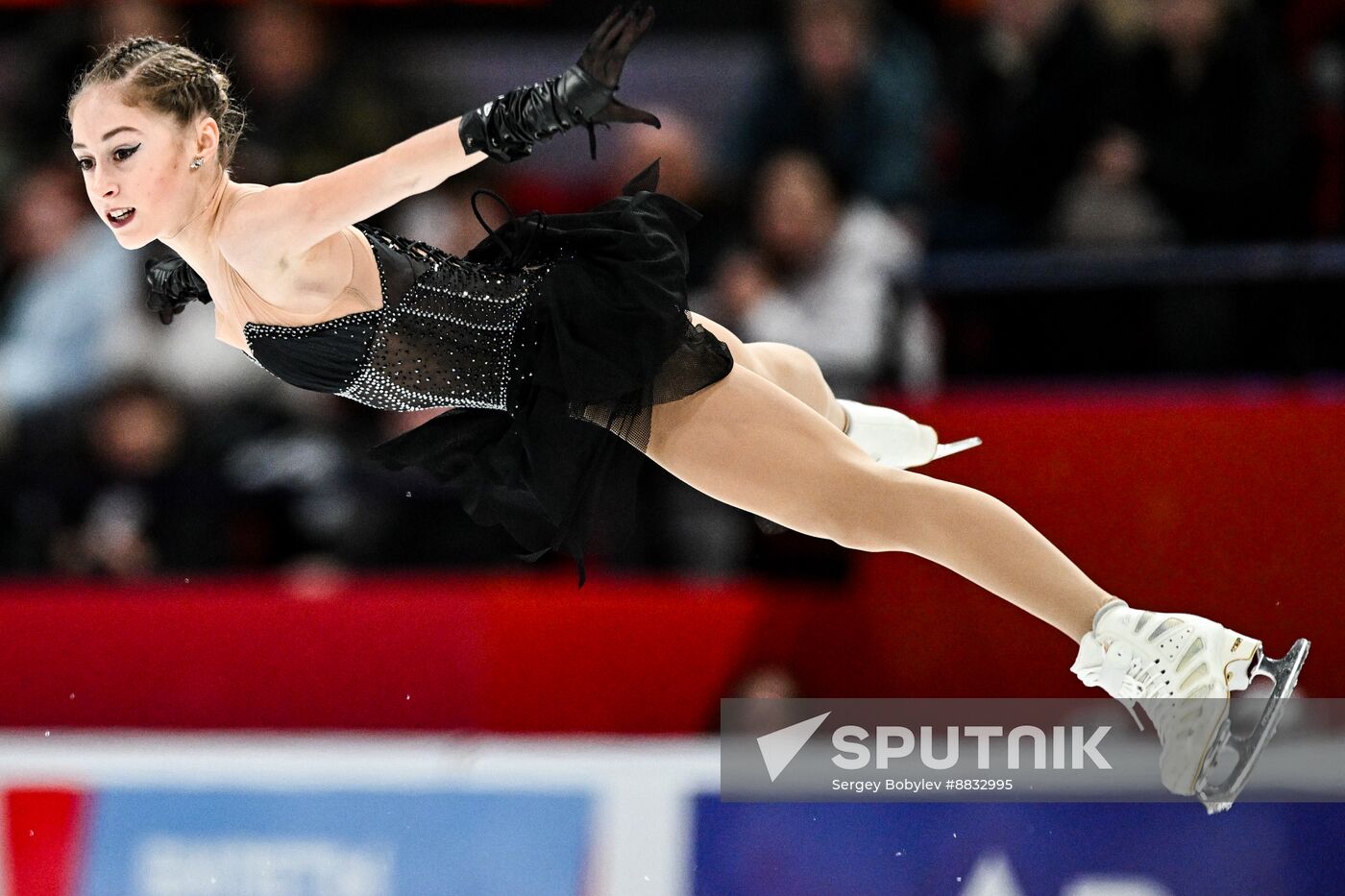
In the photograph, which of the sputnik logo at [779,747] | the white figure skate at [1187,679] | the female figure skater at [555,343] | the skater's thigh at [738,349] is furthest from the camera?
the sputnik logo at [779,747]

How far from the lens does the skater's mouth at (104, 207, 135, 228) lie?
9.70 feet

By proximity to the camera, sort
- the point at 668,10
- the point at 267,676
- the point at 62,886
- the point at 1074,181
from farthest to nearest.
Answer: the point at 668,10 < the point at 1074,181 < the point at 267,676 < the point at 62,886

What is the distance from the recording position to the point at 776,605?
16.2 ft

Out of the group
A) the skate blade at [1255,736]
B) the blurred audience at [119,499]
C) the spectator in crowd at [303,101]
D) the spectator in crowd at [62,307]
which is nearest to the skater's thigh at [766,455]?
the skate blade at [1255,736]

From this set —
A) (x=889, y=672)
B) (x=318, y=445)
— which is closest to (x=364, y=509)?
(x=318, y=445)

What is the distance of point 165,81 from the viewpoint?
Result: 2.98 meters

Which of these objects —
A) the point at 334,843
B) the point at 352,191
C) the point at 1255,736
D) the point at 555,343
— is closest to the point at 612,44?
the point at 352,191

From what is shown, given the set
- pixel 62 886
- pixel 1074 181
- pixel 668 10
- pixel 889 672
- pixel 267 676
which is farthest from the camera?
pixel 668 10

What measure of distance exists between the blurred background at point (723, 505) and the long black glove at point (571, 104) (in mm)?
932

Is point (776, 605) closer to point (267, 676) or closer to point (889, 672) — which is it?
point (889, 672)

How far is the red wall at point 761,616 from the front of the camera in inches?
173

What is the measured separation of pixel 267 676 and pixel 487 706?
27.3 inches

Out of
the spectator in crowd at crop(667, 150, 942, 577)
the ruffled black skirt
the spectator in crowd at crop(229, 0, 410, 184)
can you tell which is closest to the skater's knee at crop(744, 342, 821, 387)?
the ruffled black skirt

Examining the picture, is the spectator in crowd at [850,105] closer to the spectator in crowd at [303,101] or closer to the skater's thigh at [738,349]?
the spectator in crowd at [303,101]
